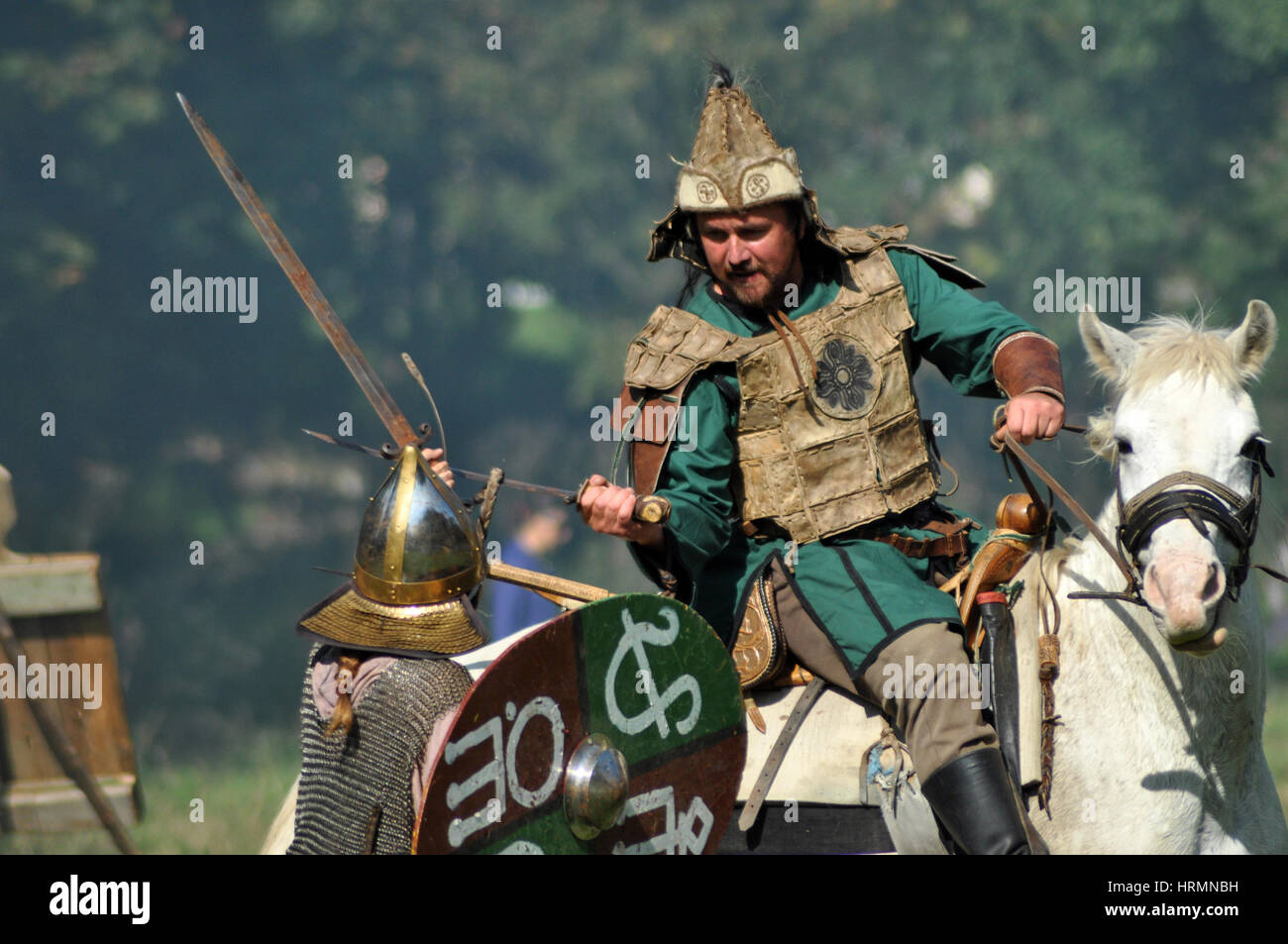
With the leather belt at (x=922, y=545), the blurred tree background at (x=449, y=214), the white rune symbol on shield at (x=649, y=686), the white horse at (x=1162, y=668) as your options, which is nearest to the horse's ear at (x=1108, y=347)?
the white horse at (x=1162, y=668)

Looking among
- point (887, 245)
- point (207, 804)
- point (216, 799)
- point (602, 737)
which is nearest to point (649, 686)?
point (602, 737)

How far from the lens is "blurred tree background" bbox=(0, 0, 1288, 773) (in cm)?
1098

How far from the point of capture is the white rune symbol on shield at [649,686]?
3.35 meters

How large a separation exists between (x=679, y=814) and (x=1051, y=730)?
92 cm

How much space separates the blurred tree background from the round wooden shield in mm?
6581

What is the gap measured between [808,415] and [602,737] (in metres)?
1.14

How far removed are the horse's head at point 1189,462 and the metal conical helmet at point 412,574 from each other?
4.86 ft

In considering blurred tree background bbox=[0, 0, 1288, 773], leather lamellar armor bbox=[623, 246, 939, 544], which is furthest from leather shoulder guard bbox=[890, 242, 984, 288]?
blurred tree background bbox=[0, 0, 1288, 773]

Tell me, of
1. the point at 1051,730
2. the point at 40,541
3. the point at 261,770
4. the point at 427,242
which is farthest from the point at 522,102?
the point at 1051,730

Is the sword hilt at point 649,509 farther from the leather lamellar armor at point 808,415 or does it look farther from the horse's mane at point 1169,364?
the horse's mane at point 1169,364

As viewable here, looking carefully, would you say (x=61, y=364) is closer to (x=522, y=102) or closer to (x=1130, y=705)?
(x=522, y=102)

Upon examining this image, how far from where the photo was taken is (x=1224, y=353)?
3.54 m

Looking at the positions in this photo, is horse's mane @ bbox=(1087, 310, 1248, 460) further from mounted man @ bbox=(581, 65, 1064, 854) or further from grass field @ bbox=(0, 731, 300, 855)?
grass field @ bbox=(0, 731, 300, 855)

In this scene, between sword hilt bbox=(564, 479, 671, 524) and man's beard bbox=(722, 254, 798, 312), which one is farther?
man's beard bbox=(722, 254, 798, 312)
